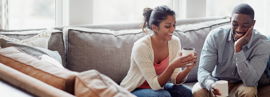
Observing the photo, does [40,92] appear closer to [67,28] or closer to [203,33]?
[67,28]

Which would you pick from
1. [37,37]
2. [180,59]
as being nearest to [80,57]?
[37,37]

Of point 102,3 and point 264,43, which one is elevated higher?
point 102,3

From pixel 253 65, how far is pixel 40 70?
148 cm

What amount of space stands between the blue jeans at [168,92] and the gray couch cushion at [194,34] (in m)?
0.51

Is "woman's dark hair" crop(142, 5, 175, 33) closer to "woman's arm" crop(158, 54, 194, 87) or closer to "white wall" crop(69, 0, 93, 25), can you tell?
"woman's arm" crop(158, 54, 194, 87)

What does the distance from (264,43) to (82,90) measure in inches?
61.2

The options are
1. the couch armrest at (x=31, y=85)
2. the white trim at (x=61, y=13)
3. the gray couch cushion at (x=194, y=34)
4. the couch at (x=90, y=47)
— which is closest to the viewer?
the couch armrest at (x=31, y=85)

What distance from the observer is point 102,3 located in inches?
116

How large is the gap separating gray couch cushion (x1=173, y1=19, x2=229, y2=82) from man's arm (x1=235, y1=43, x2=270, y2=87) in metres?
0.59

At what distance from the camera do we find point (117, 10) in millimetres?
3037

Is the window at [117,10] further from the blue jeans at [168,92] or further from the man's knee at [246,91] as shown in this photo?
the man's knee at [246,91]

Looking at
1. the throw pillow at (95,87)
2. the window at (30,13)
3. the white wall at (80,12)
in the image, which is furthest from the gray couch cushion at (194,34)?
the throw pillow at (95,87)

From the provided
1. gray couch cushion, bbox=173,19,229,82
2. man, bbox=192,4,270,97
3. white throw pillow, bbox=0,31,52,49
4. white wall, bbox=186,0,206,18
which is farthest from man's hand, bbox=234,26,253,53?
white throw pillow, bbox=0,31,52,49

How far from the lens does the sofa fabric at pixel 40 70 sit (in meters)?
1.05
